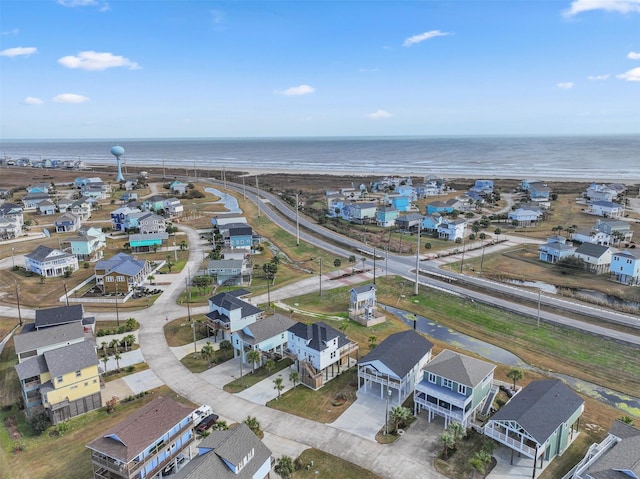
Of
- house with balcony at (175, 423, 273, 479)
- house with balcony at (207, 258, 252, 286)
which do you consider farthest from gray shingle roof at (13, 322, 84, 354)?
house with balcony at (207, 258, 252, 286)

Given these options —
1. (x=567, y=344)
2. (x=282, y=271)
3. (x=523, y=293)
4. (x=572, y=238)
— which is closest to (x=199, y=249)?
(x=282, y=271)

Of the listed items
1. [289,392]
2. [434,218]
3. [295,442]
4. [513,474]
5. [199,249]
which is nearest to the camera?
[513,474]

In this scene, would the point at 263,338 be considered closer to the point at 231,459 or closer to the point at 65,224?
the point at 231,459

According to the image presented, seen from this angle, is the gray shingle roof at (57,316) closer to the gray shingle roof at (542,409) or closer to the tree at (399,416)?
the tree at (399,416)

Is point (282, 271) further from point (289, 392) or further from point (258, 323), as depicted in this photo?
point (289, 392)

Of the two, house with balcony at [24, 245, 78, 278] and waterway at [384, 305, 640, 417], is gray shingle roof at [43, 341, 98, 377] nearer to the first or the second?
waterway at [384, 305, 640, 417]

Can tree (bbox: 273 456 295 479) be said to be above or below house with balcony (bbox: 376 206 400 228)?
below
